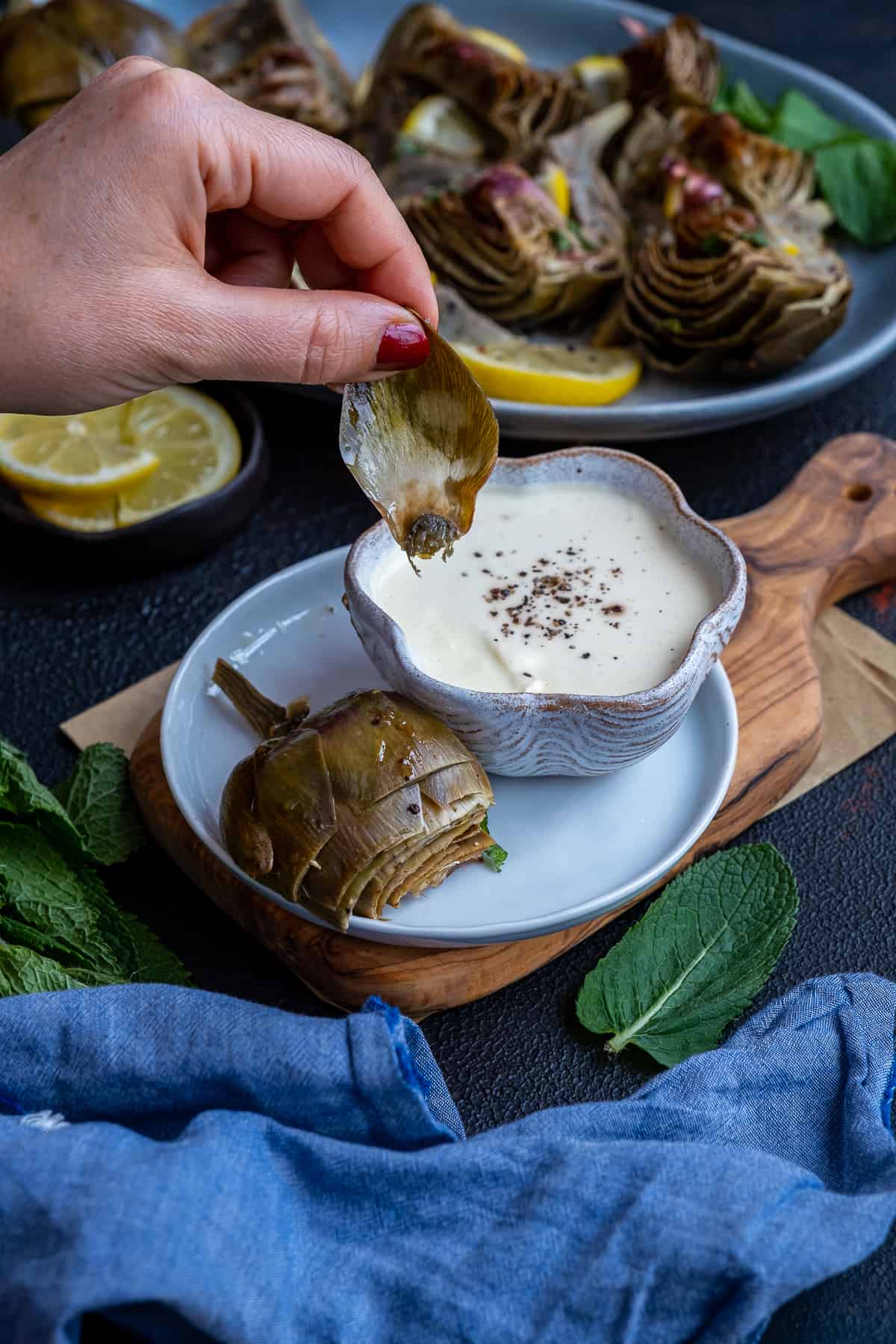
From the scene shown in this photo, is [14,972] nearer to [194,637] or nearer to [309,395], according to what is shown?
[194,637]

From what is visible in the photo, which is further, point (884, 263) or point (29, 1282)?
point (884, 263)

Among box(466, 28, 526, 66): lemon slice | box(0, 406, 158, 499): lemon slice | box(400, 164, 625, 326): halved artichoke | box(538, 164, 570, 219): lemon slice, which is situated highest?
box(466, 28, 526, 66): lemon slice

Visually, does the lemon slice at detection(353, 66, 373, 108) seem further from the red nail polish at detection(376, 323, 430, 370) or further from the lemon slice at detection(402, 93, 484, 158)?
the red nail polish at detection(376, 323, 430, 370)

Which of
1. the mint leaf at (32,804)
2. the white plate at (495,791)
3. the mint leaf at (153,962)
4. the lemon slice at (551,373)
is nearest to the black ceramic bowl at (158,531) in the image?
the white plate at (495,791)

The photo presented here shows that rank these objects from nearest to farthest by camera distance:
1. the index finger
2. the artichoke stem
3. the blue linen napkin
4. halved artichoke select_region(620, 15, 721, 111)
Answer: the blue linen napkin → the index finger → the artichoke stem → halved artichoke select_region(620, 15, 721, 111)

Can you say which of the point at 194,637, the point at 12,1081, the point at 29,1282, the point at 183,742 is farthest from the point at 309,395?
the point at 29,1282

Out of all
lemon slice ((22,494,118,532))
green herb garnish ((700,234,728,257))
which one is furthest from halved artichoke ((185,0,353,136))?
lemon slice ((22,494,118,532))

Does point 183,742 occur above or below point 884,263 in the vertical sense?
below
